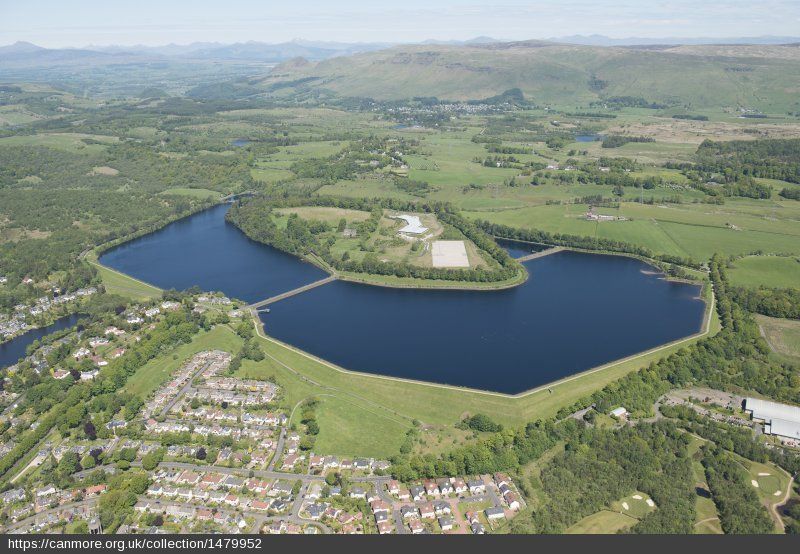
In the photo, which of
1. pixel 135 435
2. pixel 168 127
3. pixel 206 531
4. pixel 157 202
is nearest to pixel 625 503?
pixel 206 531

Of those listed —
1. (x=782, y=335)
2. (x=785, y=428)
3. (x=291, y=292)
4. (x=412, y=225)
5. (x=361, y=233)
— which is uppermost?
(x=412, y=225)

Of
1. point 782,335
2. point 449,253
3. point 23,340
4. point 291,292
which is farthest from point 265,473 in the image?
point 782,335

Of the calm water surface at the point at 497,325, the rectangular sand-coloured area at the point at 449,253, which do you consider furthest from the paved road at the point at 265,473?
the rectangular sand-coloured area at the point at 449,253

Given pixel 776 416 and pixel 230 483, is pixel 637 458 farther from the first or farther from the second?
pixel 230 483

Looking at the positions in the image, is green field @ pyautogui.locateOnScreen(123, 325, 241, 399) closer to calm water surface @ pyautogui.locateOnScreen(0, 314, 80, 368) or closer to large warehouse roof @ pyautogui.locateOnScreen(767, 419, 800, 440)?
calm water surface @ pyautogui.locateOnScreen(0, 314, 80, 368)

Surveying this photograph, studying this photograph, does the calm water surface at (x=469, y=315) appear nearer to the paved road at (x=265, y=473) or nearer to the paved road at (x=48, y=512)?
the paved road at (x=265, y=473)

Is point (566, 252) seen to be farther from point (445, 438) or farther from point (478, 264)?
point (445, 438)
